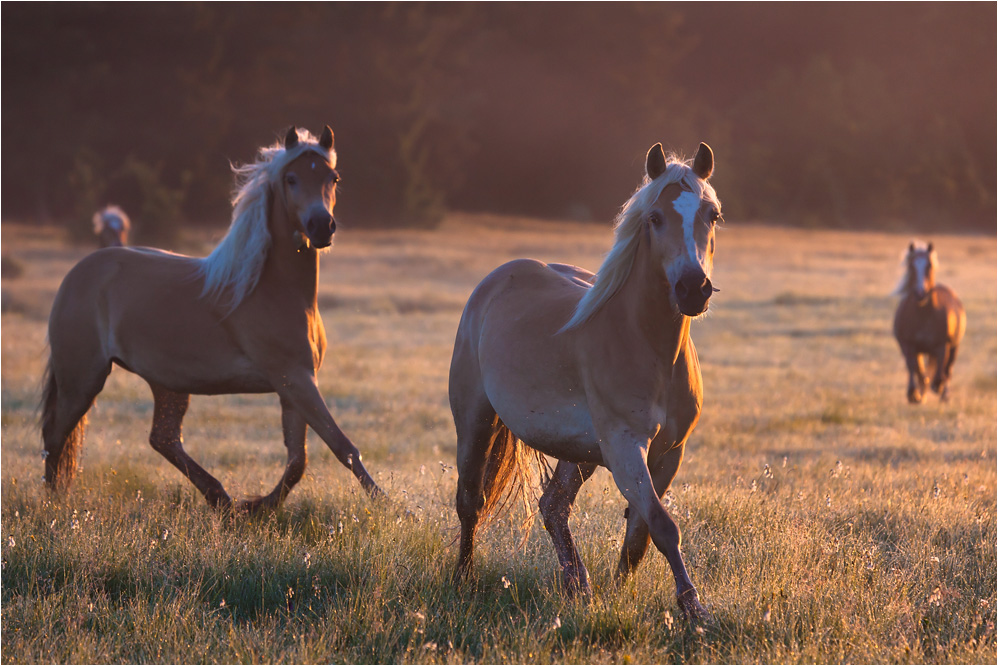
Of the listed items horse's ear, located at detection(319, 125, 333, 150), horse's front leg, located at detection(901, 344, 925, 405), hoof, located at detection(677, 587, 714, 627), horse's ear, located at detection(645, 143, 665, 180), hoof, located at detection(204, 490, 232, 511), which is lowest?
hoof, located at detection(204, 490, 232, 511)

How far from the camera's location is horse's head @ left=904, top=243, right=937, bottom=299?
13227 mm

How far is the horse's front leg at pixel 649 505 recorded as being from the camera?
11.3 feet

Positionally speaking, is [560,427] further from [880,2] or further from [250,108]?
[880,2]

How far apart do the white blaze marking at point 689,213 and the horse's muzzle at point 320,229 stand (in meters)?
2.56

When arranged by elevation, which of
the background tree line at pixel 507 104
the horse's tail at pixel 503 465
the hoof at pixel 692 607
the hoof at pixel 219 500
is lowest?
the hoof at pixel 219 500

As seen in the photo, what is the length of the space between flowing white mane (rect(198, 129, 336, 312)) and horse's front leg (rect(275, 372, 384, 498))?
2.10 feet

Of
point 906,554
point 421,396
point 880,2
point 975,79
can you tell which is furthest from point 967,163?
point 906,554

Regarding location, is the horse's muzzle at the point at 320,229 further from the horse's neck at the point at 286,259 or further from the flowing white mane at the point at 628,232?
the flowing white mane at the point at 628,232

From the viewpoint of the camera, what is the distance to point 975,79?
203 ft

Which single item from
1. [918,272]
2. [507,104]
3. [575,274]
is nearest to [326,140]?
[575,274]

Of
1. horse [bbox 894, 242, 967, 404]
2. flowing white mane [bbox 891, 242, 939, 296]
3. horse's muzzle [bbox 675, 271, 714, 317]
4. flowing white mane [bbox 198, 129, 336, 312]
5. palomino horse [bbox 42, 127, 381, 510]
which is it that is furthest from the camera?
flowing white mane [bbox 891, 242, 939, 296]

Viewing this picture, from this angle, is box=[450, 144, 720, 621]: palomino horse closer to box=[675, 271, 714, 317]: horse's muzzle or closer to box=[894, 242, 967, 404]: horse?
box=[675, 271, 714, 317]: horse's muzzle

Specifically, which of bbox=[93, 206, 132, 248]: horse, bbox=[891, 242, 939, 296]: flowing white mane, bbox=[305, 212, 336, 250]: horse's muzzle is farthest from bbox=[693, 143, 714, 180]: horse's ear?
bbox=[891, 242, 939, 296]: flowing white mane

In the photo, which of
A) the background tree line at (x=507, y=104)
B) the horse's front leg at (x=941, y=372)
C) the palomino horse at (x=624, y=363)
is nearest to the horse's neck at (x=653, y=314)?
the palomino horse at (x=624, y=363)
